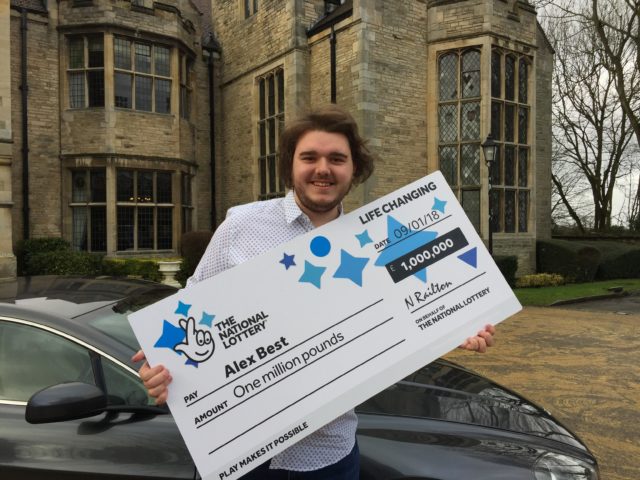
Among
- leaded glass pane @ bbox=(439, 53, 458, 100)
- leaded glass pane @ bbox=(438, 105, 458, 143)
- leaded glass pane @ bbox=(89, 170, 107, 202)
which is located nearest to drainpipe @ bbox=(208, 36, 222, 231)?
leaded glass pane @ bbox=(89, 170, 107, 202)

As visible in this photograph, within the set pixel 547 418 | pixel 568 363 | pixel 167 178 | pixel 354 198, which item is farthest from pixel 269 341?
pixel 167 178

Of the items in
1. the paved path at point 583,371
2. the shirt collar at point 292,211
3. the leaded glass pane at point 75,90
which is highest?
the leaded glass pane at point 75,90

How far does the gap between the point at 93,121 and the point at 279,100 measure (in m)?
5.27

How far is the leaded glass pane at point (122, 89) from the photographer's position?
524 inches

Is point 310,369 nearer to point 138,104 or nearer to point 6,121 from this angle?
point 6,121

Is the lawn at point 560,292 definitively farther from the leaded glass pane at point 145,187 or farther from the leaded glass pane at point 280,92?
the leaded glass pane at point 145,187

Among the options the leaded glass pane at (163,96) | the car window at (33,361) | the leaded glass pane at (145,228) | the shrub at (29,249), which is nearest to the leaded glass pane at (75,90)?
the leaded glass pane at (163,96)

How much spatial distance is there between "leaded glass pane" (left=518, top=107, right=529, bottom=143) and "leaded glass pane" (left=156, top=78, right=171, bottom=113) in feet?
34.3

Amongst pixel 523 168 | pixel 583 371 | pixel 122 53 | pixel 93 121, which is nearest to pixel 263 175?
pixel 93 121

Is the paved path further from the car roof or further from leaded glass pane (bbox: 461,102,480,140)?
leaded glass pane (bbox: 461,102,480,140)

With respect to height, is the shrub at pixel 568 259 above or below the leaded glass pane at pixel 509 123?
below

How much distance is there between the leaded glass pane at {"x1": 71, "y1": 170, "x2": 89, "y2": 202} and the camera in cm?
1347

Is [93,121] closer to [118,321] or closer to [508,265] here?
[508,265]

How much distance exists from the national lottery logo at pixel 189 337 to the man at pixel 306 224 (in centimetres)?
8
